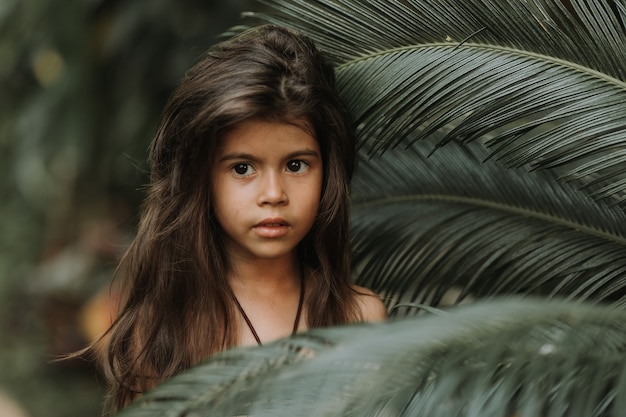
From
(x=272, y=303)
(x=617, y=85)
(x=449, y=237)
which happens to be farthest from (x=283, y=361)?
(x=449, y=237)

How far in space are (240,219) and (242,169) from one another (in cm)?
9

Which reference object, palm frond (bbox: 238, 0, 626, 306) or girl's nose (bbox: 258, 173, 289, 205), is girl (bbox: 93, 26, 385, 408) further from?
palm frond (bbox: 238, 0, 626, 306)

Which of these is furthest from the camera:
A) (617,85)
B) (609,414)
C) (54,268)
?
(54,268)

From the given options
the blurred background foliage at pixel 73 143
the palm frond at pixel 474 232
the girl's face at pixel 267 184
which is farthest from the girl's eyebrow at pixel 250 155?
the blurred background foliage at pixel 73 143

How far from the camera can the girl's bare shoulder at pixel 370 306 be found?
1.81m

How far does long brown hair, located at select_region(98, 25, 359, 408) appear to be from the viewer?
1.62 metres

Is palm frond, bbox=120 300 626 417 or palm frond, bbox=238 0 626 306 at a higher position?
palm frond, bbox=238 0 626 306

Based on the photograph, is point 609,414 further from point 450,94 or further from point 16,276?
point 16,276

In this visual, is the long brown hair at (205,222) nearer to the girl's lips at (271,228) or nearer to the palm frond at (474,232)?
the girl's lips at (271,228)

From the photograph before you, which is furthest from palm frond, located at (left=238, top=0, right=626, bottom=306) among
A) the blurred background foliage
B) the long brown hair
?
the blurred background foliage

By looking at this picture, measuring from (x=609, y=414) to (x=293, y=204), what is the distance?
64 cm

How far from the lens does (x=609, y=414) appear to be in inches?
47.3

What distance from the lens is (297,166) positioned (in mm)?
1622

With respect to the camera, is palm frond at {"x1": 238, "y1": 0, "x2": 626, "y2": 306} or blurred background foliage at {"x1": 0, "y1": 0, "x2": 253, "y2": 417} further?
blurred background foliage at {"x1": 0, "y1": 0, "x2": 253, "y2": 417}
